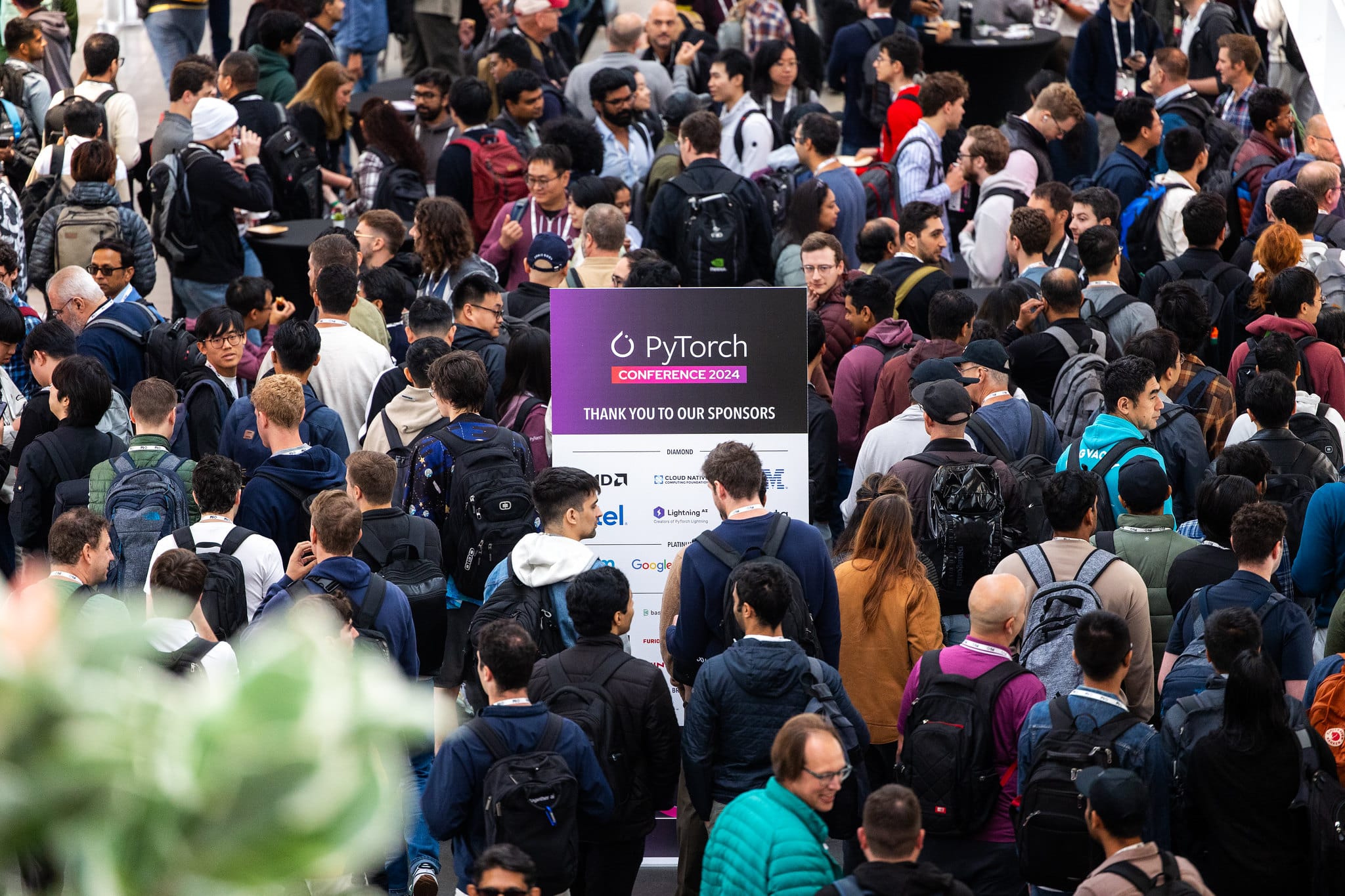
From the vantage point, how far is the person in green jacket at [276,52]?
13.0m

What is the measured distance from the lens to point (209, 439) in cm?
728

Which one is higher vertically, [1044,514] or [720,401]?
[720,401]

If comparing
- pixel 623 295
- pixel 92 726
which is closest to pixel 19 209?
pixel 623 295

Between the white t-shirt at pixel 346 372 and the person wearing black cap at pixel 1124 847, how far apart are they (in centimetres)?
441

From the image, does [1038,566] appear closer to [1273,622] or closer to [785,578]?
[1273,622]

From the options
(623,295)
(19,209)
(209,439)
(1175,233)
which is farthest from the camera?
(1175,233)

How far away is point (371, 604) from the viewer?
18.4 feet

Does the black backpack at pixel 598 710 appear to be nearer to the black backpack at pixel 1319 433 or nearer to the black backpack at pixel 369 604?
the black backpack at pixel 369 604

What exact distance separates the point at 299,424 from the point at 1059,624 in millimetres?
3475

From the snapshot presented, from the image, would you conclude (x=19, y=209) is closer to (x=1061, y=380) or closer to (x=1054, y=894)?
(x=1061, y=380)

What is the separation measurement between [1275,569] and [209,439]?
477 cm

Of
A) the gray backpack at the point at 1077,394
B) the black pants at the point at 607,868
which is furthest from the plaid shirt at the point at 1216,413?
the black pants at the point at 607,868

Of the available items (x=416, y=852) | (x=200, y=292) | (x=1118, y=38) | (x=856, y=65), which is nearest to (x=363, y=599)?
(x=416, y=852)

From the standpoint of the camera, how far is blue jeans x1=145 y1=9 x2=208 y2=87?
14.4 meters
